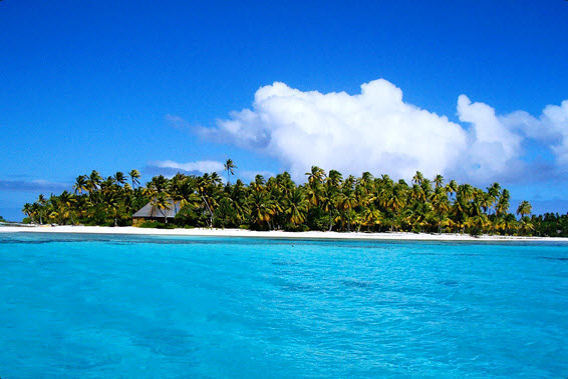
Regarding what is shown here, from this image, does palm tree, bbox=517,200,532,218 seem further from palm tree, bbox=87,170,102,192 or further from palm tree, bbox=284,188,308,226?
palm tree, bbox=87,170,102,192

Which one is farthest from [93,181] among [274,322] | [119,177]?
[274,322]

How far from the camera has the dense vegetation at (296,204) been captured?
67625 mm

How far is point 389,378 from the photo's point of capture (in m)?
9.41

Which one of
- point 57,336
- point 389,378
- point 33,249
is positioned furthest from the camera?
point 33,249

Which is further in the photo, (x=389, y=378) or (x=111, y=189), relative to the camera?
(x=111, y=189)

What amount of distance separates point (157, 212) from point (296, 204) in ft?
76.9

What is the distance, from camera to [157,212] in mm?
69250

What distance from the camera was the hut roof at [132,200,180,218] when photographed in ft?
226

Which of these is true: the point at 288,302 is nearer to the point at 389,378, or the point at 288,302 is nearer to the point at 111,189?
the point at 389,378

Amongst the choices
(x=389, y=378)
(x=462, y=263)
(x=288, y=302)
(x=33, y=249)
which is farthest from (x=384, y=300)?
(x=33, y=249)

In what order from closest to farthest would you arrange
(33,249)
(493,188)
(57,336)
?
(57,336) < (33,249) < (493,188)

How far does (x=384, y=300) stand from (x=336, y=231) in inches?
2212

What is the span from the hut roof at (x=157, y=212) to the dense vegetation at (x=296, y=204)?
1211mm

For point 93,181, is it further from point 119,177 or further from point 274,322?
point 274,322
